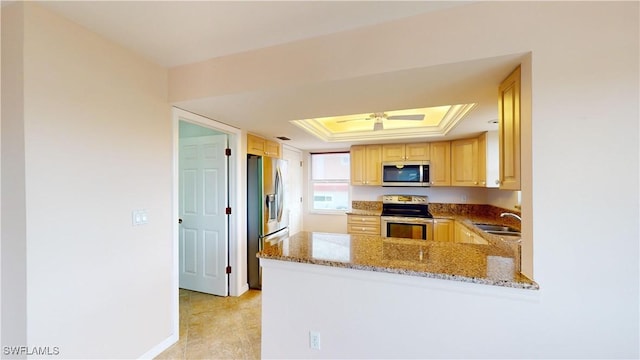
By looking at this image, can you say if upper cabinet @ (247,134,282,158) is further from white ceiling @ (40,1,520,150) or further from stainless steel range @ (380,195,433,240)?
stainless steel range @ (380,195,433,240)

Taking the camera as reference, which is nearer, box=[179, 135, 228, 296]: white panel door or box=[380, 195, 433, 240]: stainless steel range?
box=[179, 135, 228, 296]: white panel door

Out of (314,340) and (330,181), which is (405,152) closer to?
(330,181)

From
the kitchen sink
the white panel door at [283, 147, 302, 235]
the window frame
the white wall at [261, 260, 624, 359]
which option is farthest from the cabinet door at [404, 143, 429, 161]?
the white wall at [261, 260, 624, 359]

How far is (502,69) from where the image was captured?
1.49 m

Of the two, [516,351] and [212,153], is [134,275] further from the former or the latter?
[516,351]

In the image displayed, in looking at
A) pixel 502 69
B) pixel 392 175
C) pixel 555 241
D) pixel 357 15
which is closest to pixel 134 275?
pixel 357 15

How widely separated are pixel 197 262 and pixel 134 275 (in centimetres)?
143

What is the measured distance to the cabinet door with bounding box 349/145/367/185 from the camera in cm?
441

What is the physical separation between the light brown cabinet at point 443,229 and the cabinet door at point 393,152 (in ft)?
3.75

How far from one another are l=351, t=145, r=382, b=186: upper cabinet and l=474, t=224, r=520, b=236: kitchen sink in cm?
167

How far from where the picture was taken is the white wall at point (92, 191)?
1.38 metres

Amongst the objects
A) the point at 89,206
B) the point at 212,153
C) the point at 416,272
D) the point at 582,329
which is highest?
the point at 212,153

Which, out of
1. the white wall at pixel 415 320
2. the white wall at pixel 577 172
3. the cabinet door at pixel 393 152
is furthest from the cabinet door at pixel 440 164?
the white wall at pixel 415 320

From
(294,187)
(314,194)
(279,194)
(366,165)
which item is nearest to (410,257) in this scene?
(279,194)
